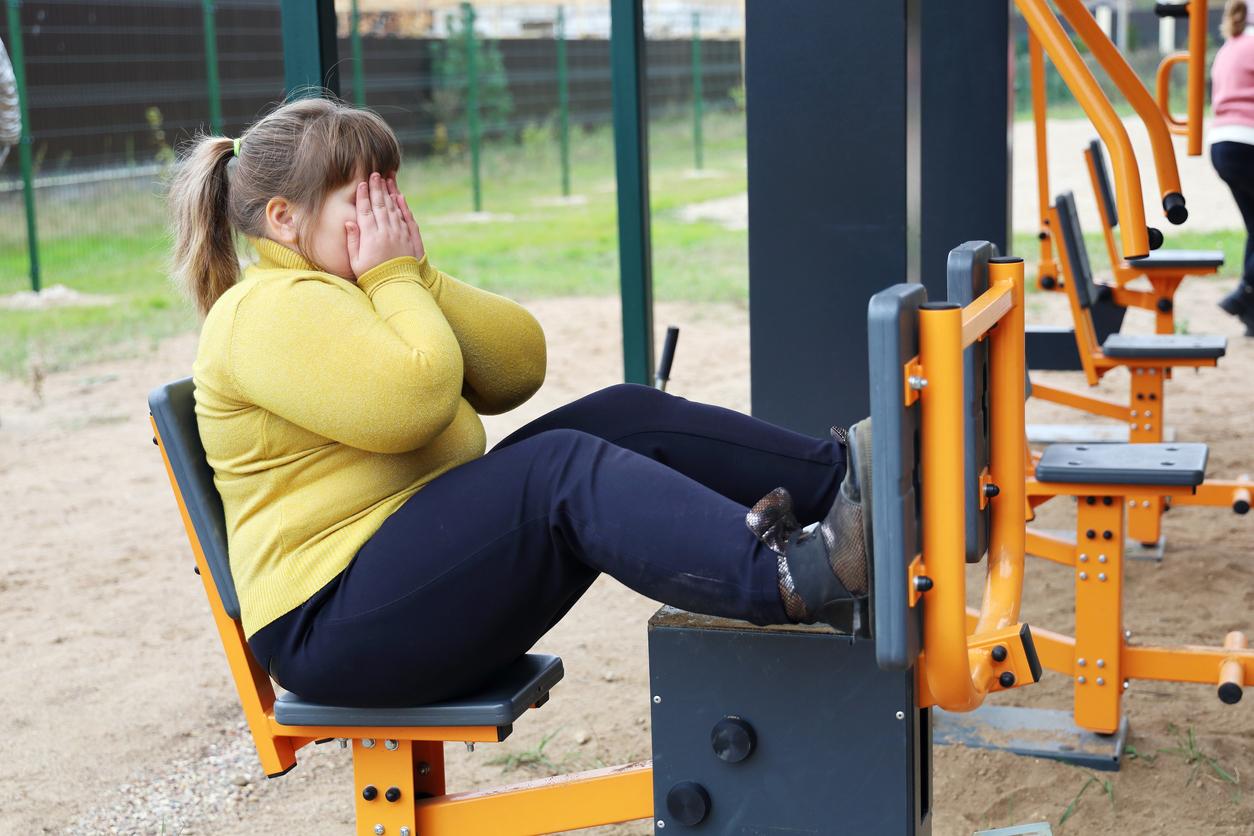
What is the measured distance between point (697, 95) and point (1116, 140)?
43.5 ft

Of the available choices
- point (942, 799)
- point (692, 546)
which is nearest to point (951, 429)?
point (692, 546)

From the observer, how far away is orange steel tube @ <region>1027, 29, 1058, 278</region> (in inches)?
158

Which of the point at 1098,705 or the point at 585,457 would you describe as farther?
the point at 1098,705

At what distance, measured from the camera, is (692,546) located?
158cm

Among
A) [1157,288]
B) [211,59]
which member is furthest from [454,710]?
[211,59]

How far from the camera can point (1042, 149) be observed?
4.41 meters

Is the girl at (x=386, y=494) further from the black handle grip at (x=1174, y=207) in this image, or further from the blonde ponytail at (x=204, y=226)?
the black handle grip at (x=1174, y=207)

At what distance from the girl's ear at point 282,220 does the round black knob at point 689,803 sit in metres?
0.84

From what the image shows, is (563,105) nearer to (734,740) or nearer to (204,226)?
(204,226)

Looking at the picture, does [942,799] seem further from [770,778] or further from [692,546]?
[692,546]

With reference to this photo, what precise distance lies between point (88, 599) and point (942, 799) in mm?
2312

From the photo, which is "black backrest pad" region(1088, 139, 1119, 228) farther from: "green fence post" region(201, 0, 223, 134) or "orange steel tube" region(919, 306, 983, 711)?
"green fence post" region(201, 0, 223, 134)

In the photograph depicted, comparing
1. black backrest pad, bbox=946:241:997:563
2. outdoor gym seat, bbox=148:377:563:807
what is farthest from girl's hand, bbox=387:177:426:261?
black backrest pad, bbox=946:241:997:563

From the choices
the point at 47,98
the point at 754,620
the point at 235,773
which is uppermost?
the point at 47,98
